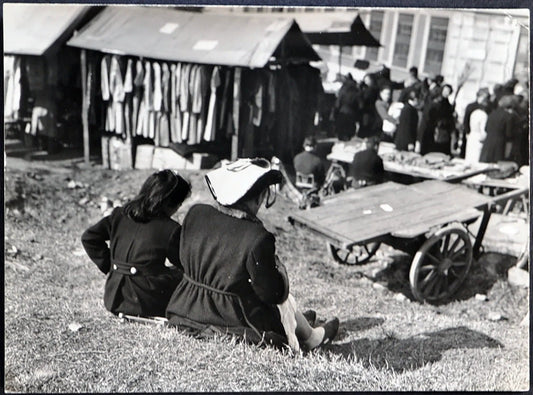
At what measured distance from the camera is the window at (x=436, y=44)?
4410 millimetres

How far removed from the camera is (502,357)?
434 cm

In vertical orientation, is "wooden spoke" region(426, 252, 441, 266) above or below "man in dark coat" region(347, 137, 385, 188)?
below

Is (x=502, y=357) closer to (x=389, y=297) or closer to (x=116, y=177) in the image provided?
(x=389, y=297)

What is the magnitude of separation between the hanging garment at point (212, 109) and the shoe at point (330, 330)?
1832 mm

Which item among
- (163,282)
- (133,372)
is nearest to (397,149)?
(163,282)

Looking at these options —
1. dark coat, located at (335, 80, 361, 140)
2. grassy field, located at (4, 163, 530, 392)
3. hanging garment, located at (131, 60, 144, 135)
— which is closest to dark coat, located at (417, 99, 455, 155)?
dark coat, located at (335, 80, 361, 140)

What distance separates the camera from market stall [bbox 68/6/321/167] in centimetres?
482

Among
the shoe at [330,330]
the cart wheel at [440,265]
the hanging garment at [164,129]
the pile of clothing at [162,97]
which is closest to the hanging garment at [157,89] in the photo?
the pile of clothing at [162,97]

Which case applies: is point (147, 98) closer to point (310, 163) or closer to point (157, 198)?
point (310, 163)

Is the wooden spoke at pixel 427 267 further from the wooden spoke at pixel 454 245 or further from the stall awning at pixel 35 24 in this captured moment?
the stall awning at pixel 35 24

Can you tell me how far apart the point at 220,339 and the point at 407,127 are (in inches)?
94.3

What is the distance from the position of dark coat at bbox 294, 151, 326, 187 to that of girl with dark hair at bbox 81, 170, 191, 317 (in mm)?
1440

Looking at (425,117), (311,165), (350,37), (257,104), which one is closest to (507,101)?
(425,117)

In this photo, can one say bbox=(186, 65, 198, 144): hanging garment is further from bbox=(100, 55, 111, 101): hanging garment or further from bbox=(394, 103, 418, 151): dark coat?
bbox=(394, 103, 418, 151): dark coat
